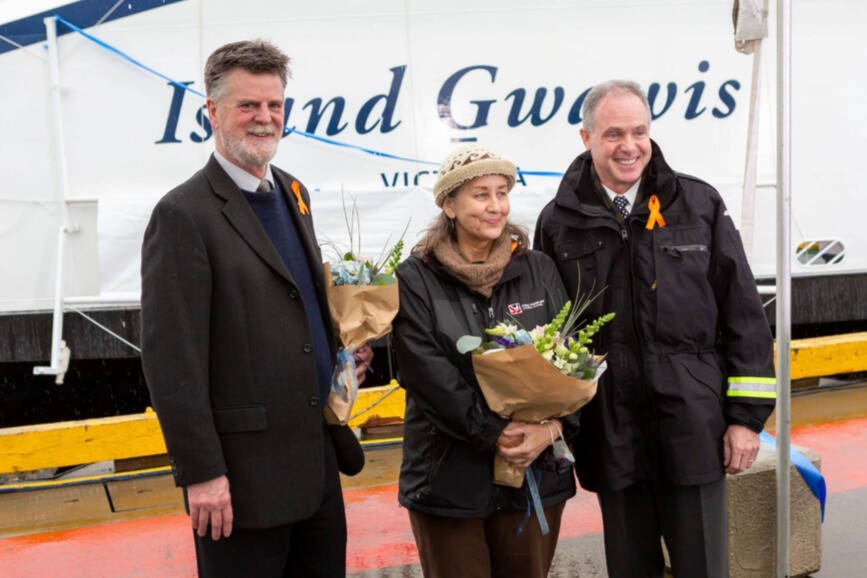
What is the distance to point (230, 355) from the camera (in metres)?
2.51

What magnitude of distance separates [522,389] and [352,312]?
543mm

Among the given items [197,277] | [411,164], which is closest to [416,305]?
[197,277]

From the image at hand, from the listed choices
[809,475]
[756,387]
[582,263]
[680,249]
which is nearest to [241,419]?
[582,263]

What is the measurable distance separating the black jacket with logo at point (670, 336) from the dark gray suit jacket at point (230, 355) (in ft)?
3.07

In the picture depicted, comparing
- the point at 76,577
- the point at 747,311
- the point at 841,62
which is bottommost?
the point at 76,577

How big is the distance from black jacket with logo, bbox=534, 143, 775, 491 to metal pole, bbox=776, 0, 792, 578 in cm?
54

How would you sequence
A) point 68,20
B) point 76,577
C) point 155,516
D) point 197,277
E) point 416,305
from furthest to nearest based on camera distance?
point 68,20 → point 155,516 → point 76,577 → point 416,305 → point 197,277

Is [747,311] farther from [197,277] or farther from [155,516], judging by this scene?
[155,516]

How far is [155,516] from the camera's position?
16.8ft

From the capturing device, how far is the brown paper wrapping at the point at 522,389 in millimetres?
2605

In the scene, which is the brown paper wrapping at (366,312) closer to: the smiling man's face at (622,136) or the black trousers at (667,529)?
the smiling man's face at (622,136)

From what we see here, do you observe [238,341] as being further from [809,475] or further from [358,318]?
[809,475]

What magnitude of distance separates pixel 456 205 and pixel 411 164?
3627 mm

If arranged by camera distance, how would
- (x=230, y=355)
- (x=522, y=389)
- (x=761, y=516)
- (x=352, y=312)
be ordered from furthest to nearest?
(x=761, y=516) < (x=352, y=312) < (x=522, y=389) < (x=230, y=355)
